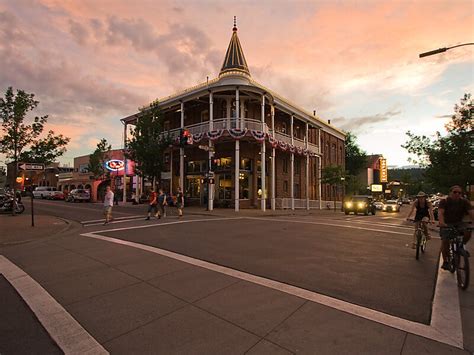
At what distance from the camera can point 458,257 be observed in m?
5.31

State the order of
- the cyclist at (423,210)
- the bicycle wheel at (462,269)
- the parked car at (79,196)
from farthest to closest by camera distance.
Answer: the parked car at (79,196), the cyclist at (423,210), the bicycle wheel at (462,269)

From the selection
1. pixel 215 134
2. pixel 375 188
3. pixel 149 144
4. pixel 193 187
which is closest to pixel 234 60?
pixel 215 134

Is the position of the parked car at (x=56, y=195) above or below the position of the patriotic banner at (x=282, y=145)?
below

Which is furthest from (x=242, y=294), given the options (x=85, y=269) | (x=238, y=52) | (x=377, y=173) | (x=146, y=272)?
(x=377, y=173)

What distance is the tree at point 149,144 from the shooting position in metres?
25.4

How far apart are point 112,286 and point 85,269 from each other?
144cm

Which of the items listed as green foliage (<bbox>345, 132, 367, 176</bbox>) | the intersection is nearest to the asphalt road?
the intersection

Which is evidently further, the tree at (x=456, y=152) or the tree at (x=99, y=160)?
the tree at (x=99, y=160)

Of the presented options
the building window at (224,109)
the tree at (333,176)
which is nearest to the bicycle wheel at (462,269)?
the building window at (224,109)

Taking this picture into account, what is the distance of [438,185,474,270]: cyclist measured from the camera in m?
5.52

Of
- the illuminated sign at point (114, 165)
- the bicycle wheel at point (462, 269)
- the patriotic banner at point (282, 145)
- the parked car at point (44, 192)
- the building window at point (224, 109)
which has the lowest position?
the bicycle wheel at point (462, 269)

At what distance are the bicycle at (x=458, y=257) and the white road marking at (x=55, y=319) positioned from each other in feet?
19.0

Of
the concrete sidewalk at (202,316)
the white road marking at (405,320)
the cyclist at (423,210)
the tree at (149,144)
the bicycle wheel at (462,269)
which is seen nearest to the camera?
the concrete sidewalk at (202,316)

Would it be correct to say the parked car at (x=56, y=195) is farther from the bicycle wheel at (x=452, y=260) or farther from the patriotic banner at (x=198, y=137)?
the bicycle wheel at (x=452, y=260)
